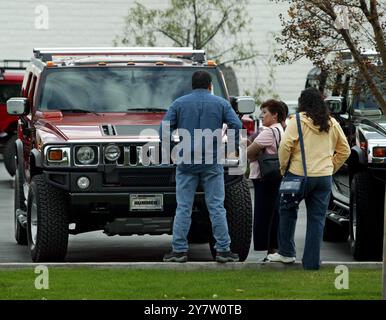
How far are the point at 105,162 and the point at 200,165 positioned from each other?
1.18 m

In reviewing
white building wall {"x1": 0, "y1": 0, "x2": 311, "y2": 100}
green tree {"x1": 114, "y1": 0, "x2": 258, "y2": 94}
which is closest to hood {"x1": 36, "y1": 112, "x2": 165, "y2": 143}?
green tree {"x1": 114, "y1": 0, "x2": 258, "y2": 94}

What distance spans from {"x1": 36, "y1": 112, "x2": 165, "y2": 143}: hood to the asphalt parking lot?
1.42 meters

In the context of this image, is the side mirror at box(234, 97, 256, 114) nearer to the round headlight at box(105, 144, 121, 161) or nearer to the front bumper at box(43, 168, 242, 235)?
the front bumper at box(43, 168, 242, 235)

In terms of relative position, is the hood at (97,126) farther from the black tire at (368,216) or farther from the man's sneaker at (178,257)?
the black tire at (368,216)

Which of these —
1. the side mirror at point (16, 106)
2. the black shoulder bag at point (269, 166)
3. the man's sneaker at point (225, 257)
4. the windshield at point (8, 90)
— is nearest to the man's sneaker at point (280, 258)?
the man's sneaker at point (225, 257)

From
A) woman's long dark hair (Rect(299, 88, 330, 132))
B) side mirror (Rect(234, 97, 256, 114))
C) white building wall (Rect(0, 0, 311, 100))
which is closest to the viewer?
woman's long dark hair (Rect(299, 88, 330, 132))

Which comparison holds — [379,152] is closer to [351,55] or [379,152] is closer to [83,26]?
[351,55]

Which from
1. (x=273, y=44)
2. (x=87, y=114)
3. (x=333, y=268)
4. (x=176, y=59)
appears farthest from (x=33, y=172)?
(x=273, y=44)

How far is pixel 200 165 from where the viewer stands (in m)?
11.7

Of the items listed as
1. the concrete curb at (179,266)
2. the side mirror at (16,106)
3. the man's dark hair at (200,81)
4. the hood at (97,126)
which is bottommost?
the concrete curb at (179,266)

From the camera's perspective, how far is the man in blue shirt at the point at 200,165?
11.7 m

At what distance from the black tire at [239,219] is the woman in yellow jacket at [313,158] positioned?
93cm

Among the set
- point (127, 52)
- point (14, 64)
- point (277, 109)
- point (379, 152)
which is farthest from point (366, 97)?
point (14, 64)

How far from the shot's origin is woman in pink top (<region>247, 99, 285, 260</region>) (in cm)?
1255
